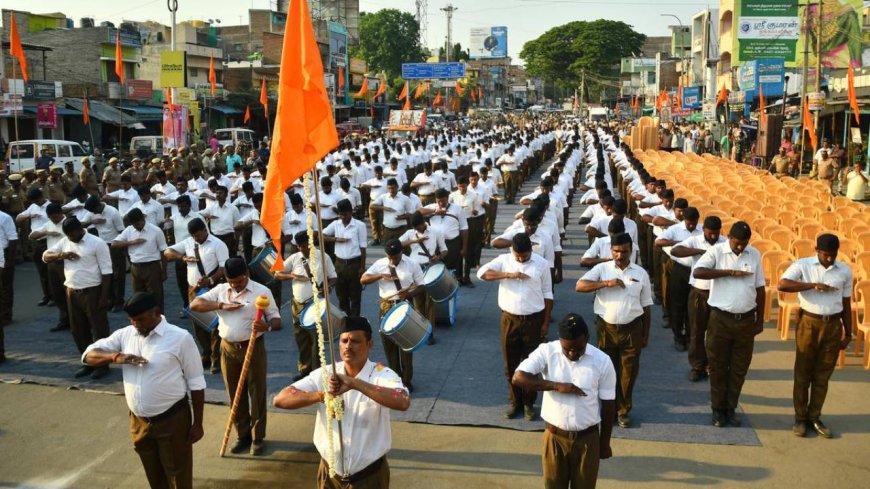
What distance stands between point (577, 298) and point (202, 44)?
44048 mm

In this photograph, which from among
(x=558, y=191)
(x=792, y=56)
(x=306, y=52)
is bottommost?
(x=558, y=191)

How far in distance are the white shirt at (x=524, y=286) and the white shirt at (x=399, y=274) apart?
44.4 inches

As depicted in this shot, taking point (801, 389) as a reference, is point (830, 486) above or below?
below

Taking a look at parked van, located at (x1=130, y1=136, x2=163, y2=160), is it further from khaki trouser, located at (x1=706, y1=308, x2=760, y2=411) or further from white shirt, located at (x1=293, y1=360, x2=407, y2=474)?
white shirt, located at (x1=293, y1=360, x2=407, y2=474)

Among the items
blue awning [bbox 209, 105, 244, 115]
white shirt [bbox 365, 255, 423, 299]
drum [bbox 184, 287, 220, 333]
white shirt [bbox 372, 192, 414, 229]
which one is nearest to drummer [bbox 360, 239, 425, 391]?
white shirt [bbox 365, 255, 423, 299]

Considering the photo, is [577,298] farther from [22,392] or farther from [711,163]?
[711,163]

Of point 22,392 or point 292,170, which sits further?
point 22,392

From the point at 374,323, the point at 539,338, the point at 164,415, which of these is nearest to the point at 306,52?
the point at 164,415

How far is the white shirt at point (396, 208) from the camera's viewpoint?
1305cm

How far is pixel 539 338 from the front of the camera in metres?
7.57

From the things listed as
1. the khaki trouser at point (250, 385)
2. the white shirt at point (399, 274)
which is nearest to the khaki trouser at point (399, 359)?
the white shirt at point (399, 274)

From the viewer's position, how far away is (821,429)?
22.8ft

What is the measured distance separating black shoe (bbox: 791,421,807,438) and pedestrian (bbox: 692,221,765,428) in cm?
46

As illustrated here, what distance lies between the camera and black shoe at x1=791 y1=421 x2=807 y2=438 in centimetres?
695
